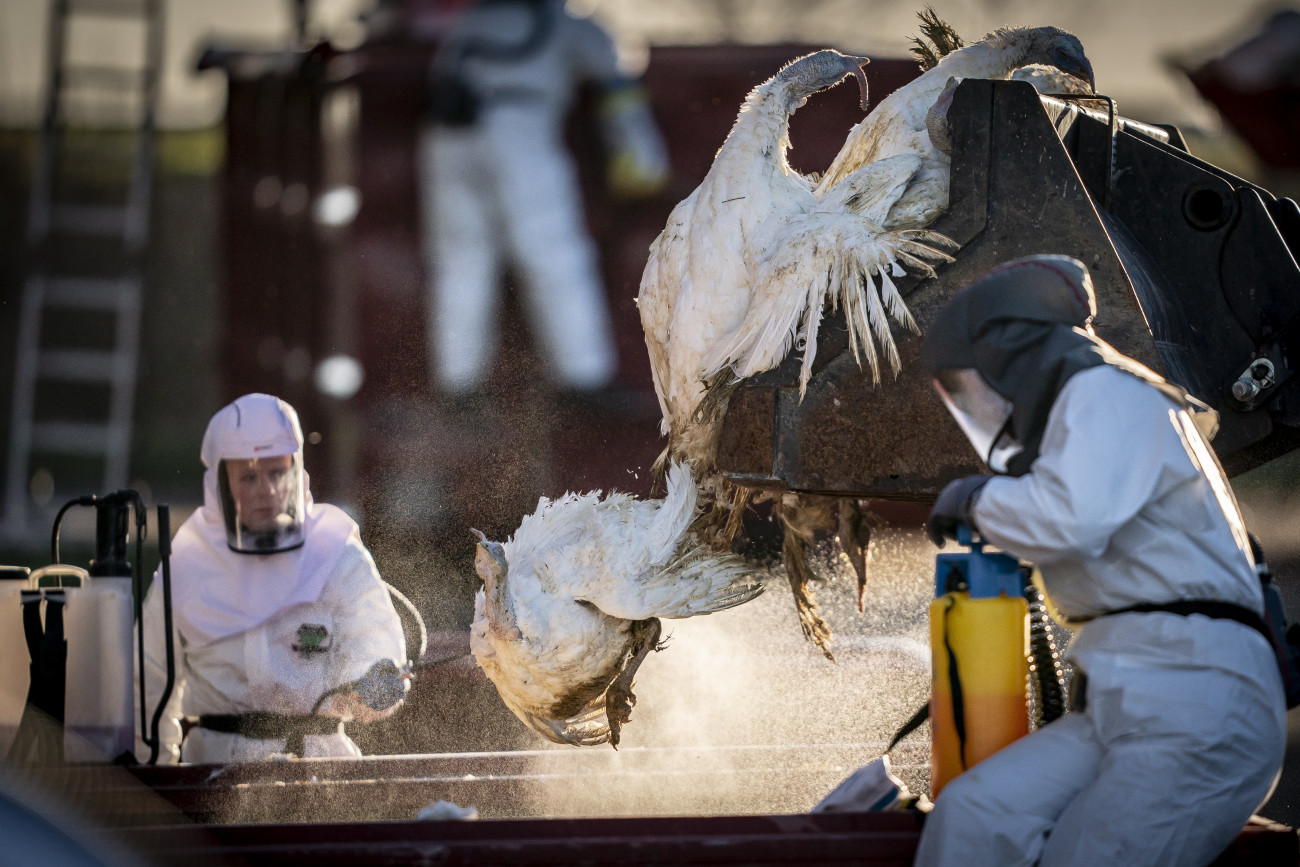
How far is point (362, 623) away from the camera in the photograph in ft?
11.7

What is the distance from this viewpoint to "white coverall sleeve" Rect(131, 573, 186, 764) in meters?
3.30

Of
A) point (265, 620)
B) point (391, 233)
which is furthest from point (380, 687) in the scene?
point (391, 233)

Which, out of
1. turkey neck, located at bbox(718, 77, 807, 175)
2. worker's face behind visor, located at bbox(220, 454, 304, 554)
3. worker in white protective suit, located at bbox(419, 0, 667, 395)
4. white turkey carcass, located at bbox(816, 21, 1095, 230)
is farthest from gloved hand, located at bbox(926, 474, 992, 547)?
worker in white protective suit, located at bbox(419, 0, 667, 395)

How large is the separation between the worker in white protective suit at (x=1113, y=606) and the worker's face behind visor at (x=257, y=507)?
7.54 ft

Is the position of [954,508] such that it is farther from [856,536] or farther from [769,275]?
[856,536]

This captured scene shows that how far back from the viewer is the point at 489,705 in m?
4.61

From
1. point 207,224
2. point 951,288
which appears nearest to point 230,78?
point 951,288

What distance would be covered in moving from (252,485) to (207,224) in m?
10.2

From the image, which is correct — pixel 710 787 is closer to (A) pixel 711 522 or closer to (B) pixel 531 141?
(A) pixel 711 522

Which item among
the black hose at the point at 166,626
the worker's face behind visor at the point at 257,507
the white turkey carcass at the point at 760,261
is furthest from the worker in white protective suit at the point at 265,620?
the white turkey carcass at the point at 760,261

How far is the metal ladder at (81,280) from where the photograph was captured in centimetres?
800

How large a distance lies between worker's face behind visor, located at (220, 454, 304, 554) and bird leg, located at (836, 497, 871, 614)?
1.69 m

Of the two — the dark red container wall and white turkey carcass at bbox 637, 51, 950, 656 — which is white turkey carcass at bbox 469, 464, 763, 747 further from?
the dark red container wall

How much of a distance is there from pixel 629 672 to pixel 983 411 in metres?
1.45
